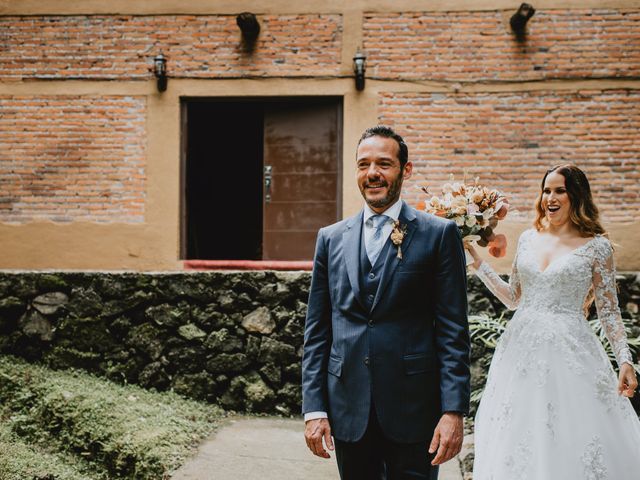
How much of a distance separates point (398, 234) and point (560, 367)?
1.69 m

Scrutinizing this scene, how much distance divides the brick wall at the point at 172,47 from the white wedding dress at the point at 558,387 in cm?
474

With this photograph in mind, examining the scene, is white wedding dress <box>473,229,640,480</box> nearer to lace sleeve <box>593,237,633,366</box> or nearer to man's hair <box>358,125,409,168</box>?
lace sleeve <box>593,237,633,366</box>

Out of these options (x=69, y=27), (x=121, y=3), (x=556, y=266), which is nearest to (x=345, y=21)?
(x=121, y=3)

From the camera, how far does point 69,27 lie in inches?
301

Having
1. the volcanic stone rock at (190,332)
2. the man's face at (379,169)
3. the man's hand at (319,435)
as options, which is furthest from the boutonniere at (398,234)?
the volcanic stone rock at (190,332)

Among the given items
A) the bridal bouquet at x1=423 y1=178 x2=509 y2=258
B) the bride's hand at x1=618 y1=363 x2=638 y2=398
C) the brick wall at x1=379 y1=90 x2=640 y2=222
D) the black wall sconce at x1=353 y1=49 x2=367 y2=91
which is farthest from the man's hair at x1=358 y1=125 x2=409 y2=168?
the black wall sconce at x1=353 y1=49 x2=367 y2=91

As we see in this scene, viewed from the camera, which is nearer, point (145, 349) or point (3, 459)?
point (3, 459)

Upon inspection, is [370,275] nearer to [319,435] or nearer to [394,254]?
[394,254]

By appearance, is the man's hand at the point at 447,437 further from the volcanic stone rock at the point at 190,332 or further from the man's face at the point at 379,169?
the volcanic stone rock at the point at 190,332

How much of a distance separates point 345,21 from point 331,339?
5.97m

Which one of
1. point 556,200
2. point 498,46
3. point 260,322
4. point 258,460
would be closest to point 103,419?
point 258,460

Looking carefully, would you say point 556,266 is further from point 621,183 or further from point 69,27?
point 69,27

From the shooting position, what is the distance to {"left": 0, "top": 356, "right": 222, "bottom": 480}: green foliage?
179 inches

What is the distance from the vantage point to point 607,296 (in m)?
3.56
